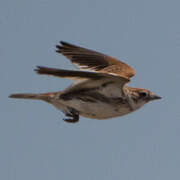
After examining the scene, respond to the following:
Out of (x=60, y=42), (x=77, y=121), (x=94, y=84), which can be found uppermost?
(x=60, y=42)

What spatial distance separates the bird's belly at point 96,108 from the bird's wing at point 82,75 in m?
0.33

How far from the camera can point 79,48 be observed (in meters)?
9.74

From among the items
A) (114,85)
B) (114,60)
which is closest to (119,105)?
(114,85)

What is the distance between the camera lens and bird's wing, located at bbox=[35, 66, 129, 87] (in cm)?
769

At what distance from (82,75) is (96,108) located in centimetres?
68

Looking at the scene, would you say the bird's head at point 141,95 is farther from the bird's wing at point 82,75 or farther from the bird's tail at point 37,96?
the bird's tail at point 37,96

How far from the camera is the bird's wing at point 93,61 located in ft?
31.1

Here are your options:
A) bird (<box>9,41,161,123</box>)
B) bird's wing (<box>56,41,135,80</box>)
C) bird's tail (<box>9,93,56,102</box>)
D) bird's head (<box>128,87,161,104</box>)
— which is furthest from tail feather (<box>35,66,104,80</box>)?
bird's wing (<box>56,41,135,80</box>)

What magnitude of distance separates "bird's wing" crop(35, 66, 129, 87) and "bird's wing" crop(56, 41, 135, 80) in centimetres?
95

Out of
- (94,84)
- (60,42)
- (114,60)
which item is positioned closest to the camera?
(94,84)

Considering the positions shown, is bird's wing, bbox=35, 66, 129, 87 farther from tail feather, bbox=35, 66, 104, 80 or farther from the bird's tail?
the bird's tail

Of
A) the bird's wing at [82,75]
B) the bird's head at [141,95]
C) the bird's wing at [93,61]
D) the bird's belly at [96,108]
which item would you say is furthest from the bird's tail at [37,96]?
the bird's head at [141,95]

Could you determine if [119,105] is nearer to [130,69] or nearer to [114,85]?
[114,85]

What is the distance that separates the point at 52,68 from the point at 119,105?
1.34 m
